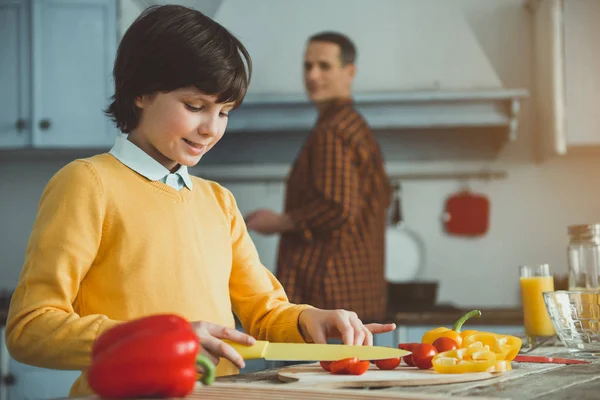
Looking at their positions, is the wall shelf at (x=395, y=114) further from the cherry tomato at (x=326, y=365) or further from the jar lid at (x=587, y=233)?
the cherry tomato at (x=326, y=365)

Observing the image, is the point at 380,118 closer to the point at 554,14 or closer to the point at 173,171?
the point at 554,14

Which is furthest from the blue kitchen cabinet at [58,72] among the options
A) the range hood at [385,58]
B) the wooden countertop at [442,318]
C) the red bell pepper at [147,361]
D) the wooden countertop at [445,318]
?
the red bell pepper at [147,361]

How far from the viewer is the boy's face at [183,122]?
116cm

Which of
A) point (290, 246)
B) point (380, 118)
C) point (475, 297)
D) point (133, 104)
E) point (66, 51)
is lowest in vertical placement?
point (475, 297)

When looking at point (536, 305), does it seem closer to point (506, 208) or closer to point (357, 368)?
point (357, 368)

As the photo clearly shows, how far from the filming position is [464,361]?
40.5 inches

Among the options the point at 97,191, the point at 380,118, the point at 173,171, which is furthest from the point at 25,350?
the point at 380,118

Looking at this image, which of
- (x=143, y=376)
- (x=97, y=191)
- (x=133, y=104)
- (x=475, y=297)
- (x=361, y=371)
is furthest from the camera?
Answer: (x=475, y=297)

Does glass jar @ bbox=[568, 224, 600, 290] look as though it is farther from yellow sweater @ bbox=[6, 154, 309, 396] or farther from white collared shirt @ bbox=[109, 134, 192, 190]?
white collared shirt @ bbox=[109, 134, 192, 190]

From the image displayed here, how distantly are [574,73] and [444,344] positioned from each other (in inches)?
82.4

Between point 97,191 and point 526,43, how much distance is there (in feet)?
8.48

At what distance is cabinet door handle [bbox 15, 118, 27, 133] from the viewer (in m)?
3.04

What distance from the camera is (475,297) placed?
3.30 m

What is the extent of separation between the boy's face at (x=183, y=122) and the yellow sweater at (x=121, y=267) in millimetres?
68
